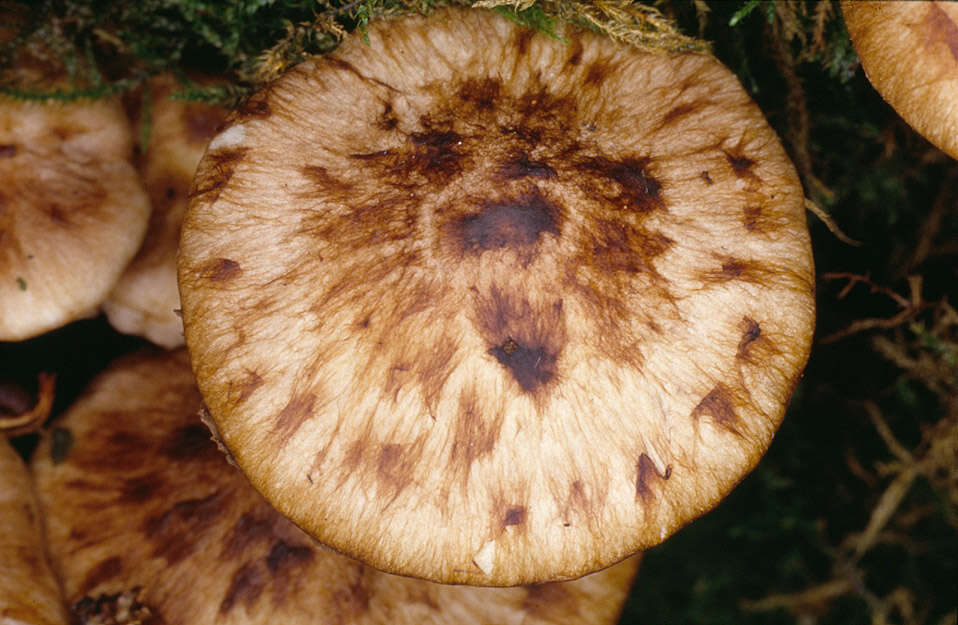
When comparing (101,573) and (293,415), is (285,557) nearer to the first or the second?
(101,573)

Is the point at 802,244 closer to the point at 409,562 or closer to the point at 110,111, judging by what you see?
the point at 409,562

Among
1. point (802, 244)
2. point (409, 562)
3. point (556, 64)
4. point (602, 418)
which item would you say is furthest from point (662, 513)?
point (556, 64)

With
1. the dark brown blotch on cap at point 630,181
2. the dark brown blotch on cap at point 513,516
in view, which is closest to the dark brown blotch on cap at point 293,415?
the dark brown blotch on cap at point 513,516

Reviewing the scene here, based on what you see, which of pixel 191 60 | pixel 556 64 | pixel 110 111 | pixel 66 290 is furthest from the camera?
pixel 191 60

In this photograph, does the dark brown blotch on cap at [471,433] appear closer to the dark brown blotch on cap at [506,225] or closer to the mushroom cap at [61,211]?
the dark brown blotch on cap at [506,225]

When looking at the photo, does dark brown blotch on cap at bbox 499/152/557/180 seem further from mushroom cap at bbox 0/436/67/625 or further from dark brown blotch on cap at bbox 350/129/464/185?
mushroom cap at bbox 0/436/67/625

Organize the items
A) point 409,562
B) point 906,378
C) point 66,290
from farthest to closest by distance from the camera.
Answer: point 906,378
point 66,290
point 409,562
